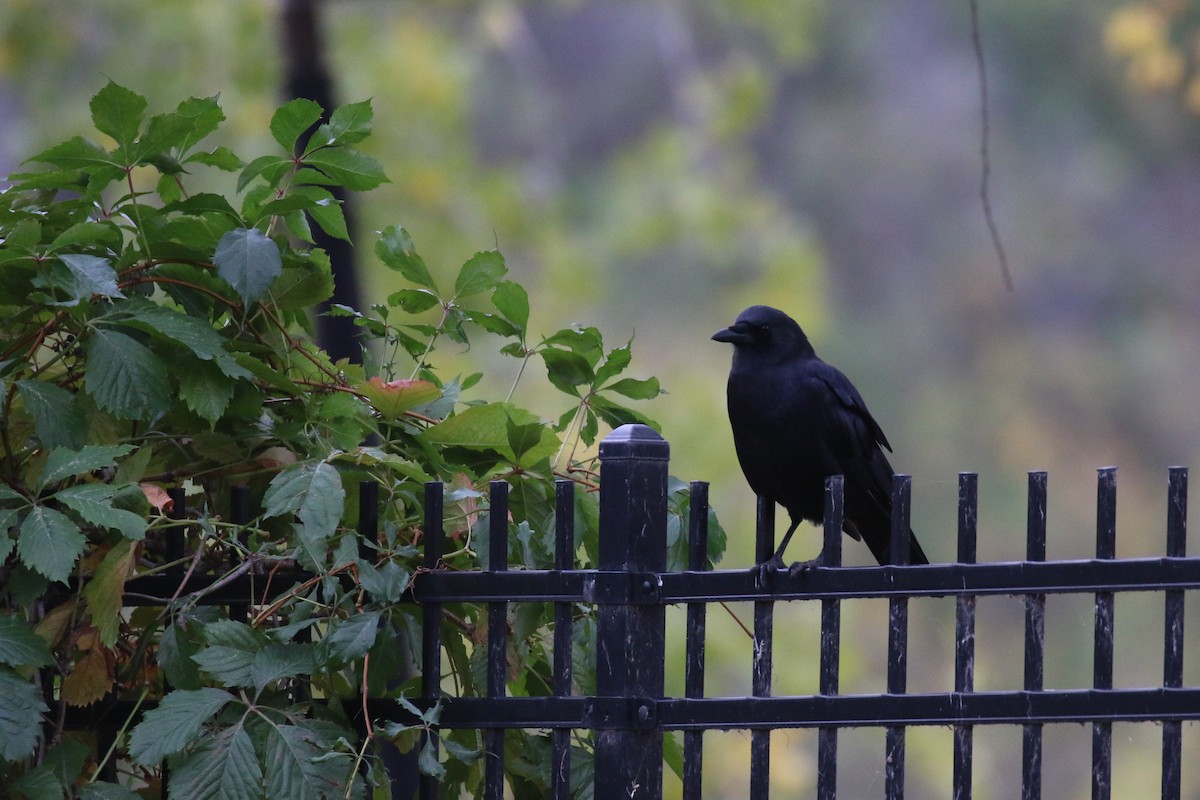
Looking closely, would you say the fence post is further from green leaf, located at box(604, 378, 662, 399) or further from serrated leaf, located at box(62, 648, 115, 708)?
serrated leaf, located at box(62, 648, 115, 708)

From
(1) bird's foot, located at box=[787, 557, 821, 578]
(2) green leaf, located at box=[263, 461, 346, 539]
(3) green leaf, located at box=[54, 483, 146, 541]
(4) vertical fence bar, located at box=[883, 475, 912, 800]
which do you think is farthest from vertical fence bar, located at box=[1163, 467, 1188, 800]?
(3) green leaf, located at box=[54, 483, 146, 541]

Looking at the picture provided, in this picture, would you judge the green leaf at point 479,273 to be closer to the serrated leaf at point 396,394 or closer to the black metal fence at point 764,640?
the serrated leaf at point 396,394

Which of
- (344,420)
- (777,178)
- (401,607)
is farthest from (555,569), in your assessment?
(777,178)

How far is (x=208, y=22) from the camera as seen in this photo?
7211 mm

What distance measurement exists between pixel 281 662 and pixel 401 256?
2.17 feet

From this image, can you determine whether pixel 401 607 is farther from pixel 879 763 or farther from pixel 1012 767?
pixel 1012 767

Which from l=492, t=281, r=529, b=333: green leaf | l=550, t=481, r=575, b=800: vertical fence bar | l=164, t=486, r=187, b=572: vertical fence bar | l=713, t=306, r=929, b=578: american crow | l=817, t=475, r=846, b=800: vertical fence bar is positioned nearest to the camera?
l=817, t=475, r=846, b=800: vertical fence bar

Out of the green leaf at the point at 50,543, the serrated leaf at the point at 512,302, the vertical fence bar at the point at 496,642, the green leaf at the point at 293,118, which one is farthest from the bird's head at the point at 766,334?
the green leaf at the point at 50,543

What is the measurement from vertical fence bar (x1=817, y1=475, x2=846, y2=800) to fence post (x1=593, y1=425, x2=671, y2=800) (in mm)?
226

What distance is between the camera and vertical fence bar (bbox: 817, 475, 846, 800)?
1.77 meters

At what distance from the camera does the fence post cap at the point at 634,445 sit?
74.2 inches

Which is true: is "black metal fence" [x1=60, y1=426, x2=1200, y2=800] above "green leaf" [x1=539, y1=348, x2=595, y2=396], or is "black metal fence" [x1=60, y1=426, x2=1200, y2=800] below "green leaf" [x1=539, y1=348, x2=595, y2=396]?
below

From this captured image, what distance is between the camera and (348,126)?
191 cm

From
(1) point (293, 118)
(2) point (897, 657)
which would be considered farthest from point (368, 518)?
(2) point (897, 657)
